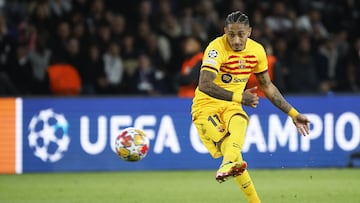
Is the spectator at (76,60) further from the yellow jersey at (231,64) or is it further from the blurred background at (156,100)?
the yellow jersey at (231,64)

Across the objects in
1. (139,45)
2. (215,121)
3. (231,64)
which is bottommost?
(139,45)

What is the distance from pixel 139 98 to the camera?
1496cm

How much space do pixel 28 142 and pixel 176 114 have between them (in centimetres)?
243

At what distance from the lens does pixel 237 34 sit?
9.46 m

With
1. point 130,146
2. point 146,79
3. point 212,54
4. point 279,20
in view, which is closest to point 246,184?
point 212,54

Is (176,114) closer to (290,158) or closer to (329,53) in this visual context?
(290,158)

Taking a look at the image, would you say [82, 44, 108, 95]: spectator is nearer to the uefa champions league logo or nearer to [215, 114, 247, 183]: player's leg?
the uefa champions league logo

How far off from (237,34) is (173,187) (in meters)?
3.73

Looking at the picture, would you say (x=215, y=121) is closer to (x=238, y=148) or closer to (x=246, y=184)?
(x=238, y=148)

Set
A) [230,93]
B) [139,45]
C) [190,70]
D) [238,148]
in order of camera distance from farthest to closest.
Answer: [139,45] < [190,70] < [238,148] < [230,93]

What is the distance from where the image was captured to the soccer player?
937 cm

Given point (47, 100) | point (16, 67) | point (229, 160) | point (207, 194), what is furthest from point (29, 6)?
point (229, 160)

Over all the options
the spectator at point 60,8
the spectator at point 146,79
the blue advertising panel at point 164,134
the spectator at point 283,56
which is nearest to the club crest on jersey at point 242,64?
the blue advertising panel at point 164,134

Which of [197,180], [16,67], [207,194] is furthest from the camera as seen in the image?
[16,67]
